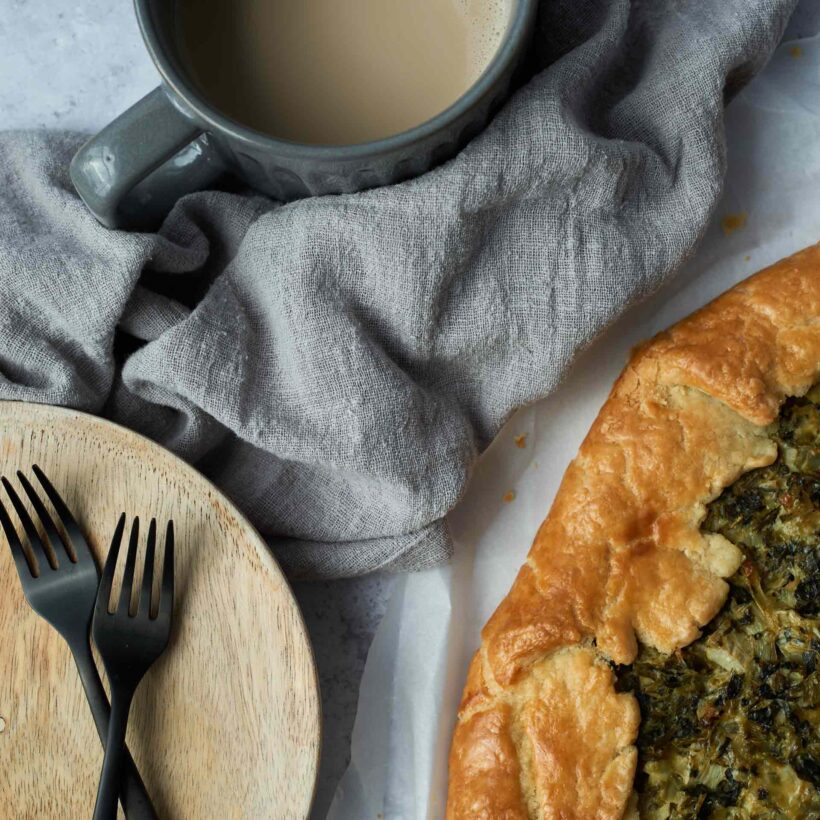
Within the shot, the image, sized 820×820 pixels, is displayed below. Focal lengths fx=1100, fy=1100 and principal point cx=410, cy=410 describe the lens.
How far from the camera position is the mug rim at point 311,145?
162cm

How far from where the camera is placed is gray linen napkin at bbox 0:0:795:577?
5.99 ft

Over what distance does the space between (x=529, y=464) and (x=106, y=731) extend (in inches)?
34.0

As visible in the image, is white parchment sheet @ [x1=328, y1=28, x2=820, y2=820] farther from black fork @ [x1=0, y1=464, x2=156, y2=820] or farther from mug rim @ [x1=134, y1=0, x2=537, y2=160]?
mug rim @ [x1=134, y1=0, x2=537, y2=160]

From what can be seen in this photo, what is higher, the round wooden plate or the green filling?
the round wooden plate

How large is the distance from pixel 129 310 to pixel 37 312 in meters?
0.15

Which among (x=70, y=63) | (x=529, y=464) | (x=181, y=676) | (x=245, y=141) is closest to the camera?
(x=245, y=141)

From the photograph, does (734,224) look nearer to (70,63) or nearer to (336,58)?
(336,58)

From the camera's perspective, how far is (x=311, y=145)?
1642mm

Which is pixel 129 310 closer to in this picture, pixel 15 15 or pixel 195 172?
pixel 195 172

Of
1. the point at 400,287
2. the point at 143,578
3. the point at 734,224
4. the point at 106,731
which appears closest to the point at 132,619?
the point at 143,578

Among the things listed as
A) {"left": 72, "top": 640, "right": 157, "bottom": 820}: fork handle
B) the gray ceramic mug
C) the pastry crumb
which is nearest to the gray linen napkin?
the gray ceramic mug

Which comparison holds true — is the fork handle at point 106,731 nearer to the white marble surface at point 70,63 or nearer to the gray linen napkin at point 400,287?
the gray linen napkin at point 400,287

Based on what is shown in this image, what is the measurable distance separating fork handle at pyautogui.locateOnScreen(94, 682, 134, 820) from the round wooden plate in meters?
0.07

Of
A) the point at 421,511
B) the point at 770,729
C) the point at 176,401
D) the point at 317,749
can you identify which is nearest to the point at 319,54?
the point at 176,401
